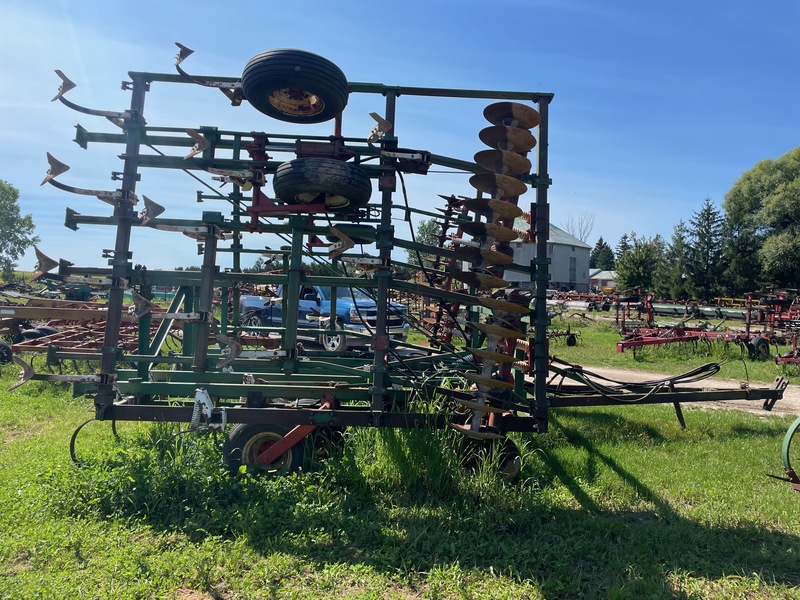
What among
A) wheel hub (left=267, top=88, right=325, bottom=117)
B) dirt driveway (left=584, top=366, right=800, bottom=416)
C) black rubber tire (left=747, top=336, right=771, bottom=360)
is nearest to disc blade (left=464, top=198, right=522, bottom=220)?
wheel hub (left=267, top=88, right=325, bottom=117)

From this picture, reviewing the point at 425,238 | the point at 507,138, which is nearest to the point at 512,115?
the point at 507,138

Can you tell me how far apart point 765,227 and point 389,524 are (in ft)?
166

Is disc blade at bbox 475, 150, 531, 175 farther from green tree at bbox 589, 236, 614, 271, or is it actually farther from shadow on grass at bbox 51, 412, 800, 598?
green tree at bbox 589, 236, 614, 271

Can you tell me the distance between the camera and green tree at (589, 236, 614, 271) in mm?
93625

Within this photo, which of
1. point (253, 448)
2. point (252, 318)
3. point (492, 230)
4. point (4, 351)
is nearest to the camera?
point (492, 230)

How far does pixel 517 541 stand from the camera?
3941 mm

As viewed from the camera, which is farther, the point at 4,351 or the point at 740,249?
the point at 740,249

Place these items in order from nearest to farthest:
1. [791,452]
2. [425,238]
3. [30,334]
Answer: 1. [791,452]
2. [30,334]
3. [425,238]

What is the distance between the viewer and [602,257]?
94.8 meters

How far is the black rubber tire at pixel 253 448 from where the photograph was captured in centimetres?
491

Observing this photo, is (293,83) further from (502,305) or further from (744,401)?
(744,401)

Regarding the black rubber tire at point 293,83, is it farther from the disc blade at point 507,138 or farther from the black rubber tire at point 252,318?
the black rubber tire at point 252,318

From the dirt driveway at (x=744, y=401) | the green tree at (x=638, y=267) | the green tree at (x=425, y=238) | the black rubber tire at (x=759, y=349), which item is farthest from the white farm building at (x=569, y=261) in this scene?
the dirt driveway at (x=744, y=401)

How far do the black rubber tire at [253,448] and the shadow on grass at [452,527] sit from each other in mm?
252
